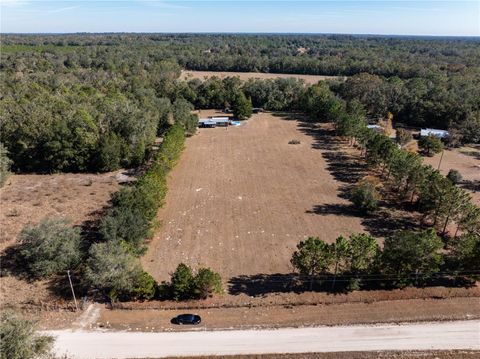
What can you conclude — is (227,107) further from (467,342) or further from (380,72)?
(467,342)

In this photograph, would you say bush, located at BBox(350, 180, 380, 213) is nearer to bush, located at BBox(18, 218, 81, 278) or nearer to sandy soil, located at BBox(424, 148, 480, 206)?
sandy soil, located at BBox(424, 148, 480, 206)

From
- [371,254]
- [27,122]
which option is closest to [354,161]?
[371,254]

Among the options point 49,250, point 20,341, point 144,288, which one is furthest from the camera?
point 49,250

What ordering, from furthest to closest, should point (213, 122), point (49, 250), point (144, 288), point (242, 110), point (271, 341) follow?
point (242, 110) < point (213, 122) < point (49, 250) < point (144, 288) < point (271, 341)

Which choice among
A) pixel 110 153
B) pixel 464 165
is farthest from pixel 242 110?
pixel 464 165

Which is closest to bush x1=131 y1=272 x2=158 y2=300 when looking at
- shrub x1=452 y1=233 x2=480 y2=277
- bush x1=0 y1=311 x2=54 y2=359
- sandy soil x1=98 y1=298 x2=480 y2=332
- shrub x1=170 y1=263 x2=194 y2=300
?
sandy soil x1=98 y1=298 x2=480 y2=332

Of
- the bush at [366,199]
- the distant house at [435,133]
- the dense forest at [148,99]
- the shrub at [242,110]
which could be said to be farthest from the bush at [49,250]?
the distant house at [435,133]

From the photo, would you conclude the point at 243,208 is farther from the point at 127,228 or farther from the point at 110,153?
the point at 110,153
